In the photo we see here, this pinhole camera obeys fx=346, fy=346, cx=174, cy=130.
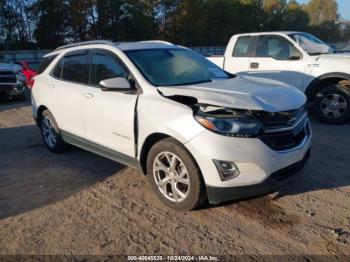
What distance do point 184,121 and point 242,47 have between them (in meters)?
5.46

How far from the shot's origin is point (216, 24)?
187 ft

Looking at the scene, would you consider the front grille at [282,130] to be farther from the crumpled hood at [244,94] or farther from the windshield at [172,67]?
the windshield at [172,67]

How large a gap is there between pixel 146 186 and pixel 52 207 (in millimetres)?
1122

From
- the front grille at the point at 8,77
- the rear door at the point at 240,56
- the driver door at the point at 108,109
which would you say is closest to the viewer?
the driver door at the point at 108,109

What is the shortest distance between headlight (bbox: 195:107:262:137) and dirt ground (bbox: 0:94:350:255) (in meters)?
0.93

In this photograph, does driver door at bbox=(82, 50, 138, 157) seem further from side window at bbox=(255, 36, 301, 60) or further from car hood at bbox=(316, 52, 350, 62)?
car hood at bbox=(316, 52, 350, 62)

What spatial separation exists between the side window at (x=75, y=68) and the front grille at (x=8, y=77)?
689cm

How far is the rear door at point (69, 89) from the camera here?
4785 millimetres

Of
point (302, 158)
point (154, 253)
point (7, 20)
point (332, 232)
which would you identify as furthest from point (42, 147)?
point (7, 20)

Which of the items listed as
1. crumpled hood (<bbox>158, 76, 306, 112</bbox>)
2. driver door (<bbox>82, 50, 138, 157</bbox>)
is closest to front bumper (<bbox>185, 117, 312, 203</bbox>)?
crumpled hood (<bbox>158, 76, 306, 112</bbox>)

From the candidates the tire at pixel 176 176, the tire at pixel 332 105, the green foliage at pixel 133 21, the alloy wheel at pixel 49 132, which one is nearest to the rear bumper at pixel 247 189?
the tire at pixel 176 176

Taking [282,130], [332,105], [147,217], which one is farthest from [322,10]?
[147,217]

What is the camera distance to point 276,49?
7621 millimetres

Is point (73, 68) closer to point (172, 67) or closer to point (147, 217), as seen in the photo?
point (172, 67)
